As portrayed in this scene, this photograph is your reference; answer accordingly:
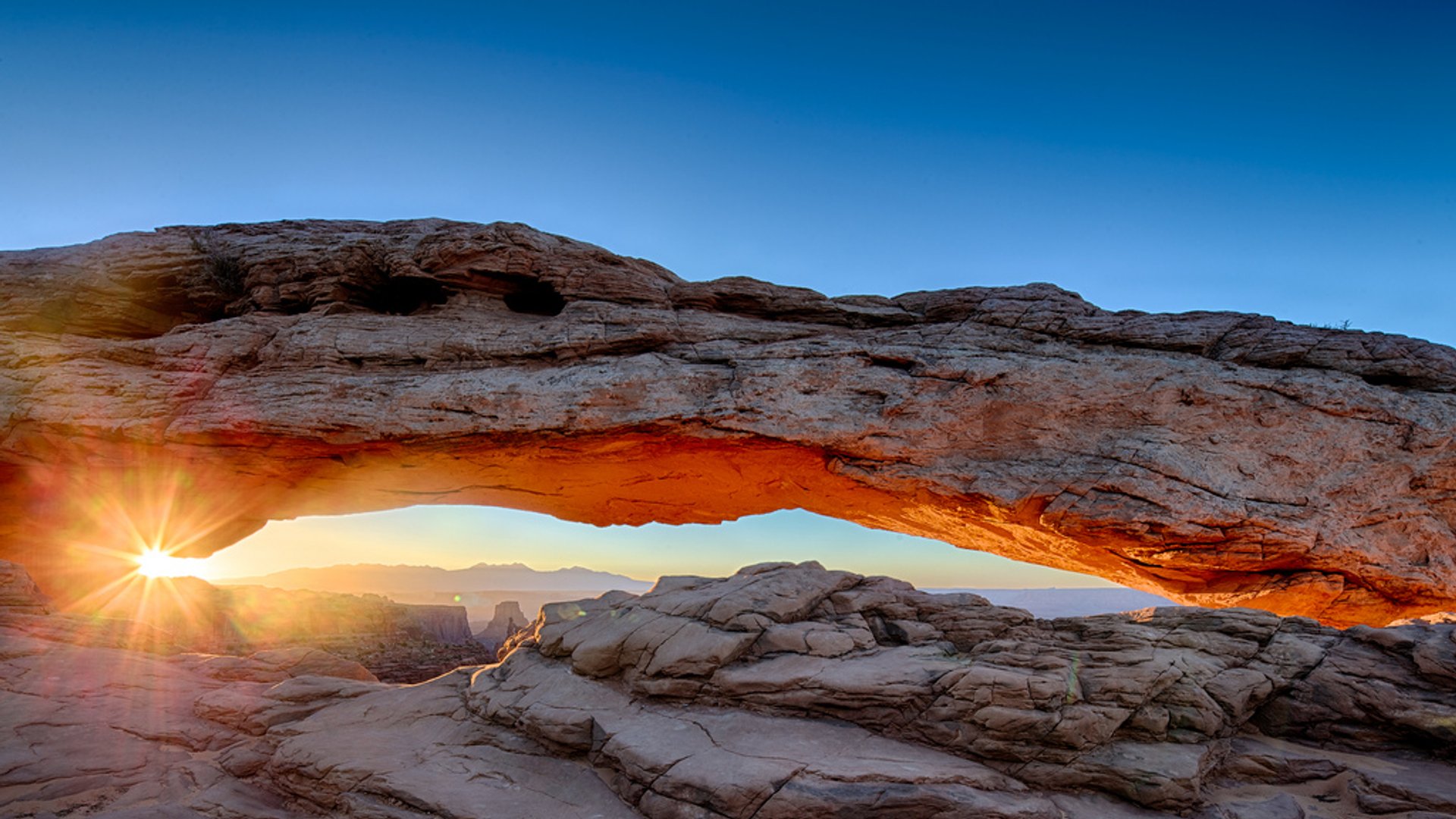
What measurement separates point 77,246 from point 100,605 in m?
11.5

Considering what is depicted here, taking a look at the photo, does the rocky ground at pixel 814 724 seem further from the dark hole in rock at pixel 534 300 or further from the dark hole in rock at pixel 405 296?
the dark hole in rock at pixel 405 296

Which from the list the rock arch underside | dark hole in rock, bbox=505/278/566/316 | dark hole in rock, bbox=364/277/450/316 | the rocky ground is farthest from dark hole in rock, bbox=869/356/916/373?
dark hole in rock, bbox=364/277/450/316

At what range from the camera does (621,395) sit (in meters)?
15.5

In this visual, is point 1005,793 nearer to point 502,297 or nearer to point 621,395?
point 621,395

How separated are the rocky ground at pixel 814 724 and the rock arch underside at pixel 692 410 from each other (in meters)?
3.71

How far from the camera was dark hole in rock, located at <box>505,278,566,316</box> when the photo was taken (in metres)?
18.5

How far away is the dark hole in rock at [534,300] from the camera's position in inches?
728

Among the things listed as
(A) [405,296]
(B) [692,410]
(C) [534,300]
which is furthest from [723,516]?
(A) [405,296]

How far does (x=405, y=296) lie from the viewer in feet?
63.5

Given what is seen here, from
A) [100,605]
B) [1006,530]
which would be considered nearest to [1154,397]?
[1006,530]

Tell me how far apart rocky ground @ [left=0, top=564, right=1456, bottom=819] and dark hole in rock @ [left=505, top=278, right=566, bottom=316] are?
9.57 meters

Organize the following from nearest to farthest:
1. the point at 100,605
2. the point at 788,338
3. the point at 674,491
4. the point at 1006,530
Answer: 1. the point at 1006,530
2. the point at 788,338
3. the point at 674,491
4. the point at 100,605

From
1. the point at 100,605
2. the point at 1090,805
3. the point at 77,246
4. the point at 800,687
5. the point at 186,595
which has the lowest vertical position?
the point at 186,595

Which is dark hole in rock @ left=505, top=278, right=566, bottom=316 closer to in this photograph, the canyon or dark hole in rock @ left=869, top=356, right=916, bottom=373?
the canyon
